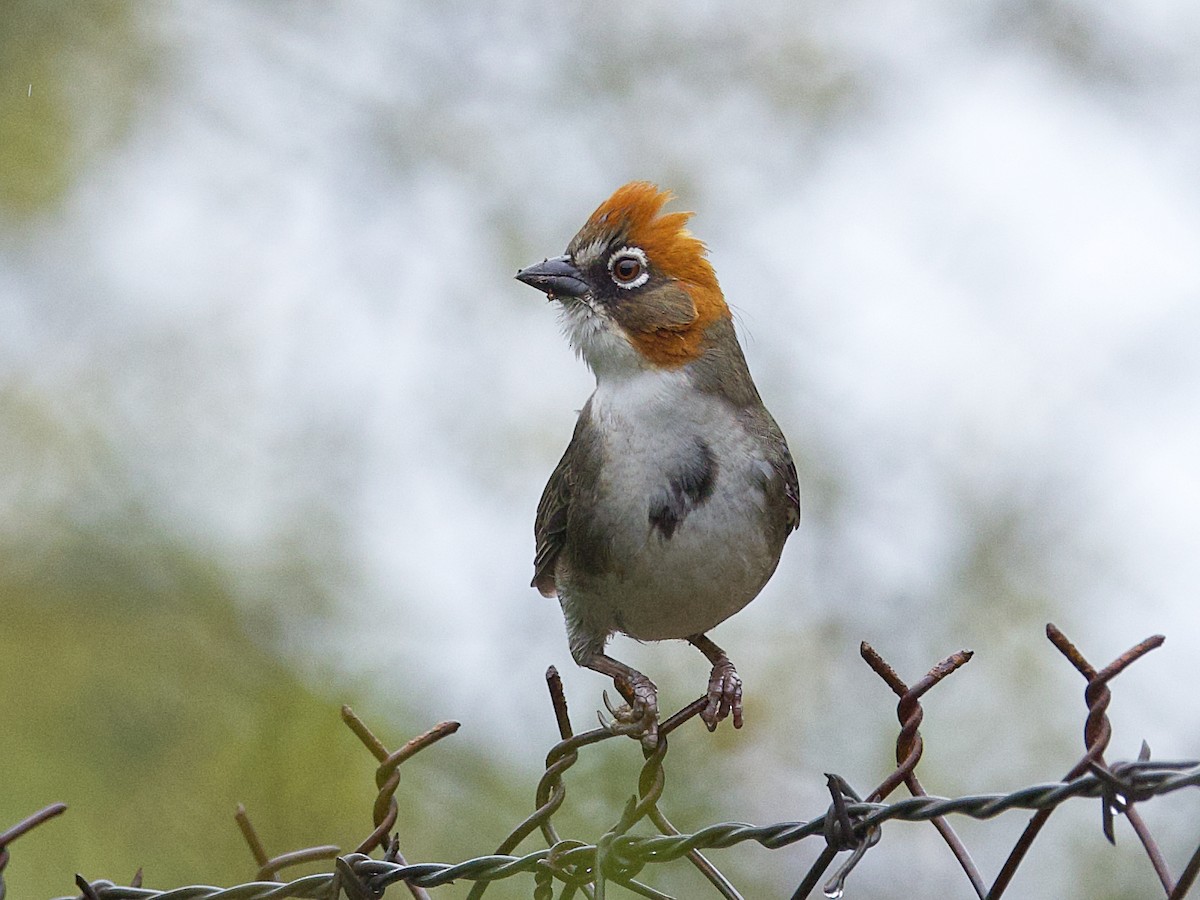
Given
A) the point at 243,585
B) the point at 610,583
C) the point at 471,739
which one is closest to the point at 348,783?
the point at 471,739

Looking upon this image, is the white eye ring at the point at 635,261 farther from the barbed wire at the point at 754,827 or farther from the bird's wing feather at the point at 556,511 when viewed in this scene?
the barbed wire at the point at 754,827

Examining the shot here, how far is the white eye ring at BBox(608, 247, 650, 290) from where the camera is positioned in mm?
4469

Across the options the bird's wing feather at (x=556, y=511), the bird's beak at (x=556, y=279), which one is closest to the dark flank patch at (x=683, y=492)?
the bird's wing feather at (x=556, y=511)

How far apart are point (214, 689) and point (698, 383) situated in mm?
3897

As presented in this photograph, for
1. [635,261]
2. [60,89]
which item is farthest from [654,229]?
[60,89]

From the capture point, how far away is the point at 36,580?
297 inches

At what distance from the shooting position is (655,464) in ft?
13.4

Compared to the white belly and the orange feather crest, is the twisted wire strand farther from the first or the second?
the orange feather crest

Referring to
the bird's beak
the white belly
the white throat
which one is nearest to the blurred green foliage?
the bird's beak

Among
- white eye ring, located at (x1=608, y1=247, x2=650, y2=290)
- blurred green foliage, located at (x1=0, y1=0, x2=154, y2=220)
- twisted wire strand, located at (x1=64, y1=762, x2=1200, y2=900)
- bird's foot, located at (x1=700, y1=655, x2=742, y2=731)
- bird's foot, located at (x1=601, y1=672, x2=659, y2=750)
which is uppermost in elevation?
blurred green foliage, located at (x1=0, y1=0, x2=154, y2=220)

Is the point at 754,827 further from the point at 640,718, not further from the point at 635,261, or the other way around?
the point at 635,261

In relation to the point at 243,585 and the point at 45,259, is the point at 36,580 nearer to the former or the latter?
the point at 243,585

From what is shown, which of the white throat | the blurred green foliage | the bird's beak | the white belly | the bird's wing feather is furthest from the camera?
the blurred green foliage

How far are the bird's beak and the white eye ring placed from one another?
98mm
